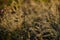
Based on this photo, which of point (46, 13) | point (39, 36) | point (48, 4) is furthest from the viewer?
point (48, 4)

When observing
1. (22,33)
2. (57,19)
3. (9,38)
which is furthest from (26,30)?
(57,19)

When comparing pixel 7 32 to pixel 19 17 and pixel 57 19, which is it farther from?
pixel 57 19

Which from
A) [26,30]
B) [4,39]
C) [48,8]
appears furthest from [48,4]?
[4,39]

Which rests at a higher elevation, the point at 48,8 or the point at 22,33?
the point at 48,8

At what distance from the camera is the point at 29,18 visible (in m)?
4.13

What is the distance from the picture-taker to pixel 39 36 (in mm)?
3941

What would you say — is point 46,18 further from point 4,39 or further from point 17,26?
point 4,39

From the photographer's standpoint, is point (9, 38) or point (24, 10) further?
point (24, 10)

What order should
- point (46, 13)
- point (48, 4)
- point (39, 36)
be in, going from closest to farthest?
1. point (39, 36)
2. point (46, 13)
3. point (48, 4)

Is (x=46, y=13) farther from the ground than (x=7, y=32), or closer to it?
farther from the ground

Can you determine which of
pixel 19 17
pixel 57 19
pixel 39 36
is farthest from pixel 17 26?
pixel 57 19

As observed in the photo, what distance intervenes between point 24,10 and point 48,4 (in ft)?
1.62

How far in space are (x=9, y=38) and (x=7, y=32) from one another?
11cm

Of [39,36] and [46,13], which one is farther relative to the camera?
[46,13]
